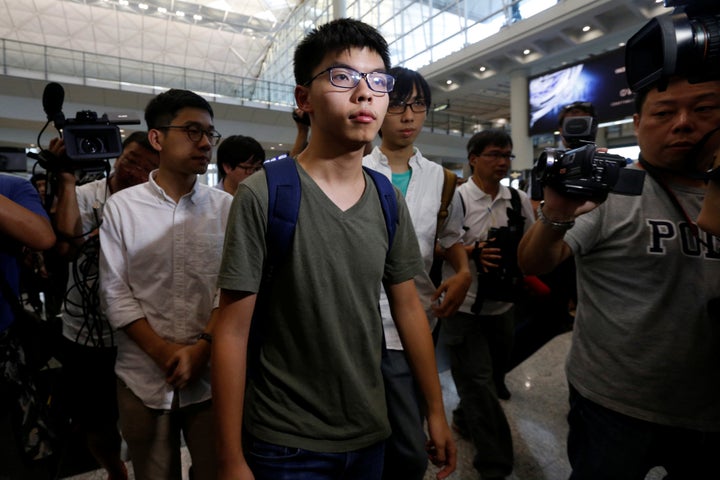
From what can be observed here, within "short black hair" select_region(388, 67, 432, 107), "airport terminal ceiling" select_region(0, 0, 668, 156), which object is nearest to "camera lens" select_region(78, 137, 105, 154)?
"short black hair" select_region(388, 67, 432, 107)

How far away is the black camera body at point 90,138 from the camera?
1647 millimetres

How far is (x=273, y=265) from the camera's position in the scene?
104cm

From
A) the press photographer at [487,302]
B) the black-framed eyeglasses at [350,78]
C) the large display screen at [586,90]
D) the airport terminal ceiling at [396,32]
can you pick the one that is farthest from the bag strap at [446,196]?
the airport terminal ceiling at [396,32]

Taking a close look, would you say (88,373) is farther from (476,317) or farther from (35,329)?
(476,317)

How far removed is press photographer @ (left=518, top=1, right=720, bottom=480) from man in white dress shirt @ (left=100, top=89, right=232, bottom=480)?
126 centimetres

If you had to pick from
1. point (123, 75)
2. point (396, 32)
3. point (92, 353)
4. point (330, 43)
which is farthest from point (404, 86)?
A: point (396, 32)

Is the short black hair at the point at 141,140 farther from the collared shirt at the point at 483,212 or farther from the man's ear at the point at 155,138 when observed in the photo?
the collared shirt at the point at 483,212

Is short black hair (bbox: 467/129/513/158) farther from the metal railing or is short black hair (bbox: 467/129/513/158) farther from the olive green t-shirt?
the metal railing

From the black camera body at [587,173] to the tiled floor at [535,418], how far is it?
73.6 inches

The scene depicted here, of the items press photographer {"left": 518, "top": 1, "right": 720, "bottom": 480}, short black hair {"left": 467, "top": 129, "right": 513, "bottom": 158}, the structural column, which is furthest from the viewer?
the structural column

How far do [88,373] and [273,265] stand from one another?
1.66 meters

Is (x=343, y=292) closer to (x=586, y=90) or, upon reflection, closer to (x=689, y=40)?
(x=689, y=40)

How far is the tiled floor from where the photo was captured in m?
2.31

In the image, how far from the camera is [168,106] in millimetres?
1699
